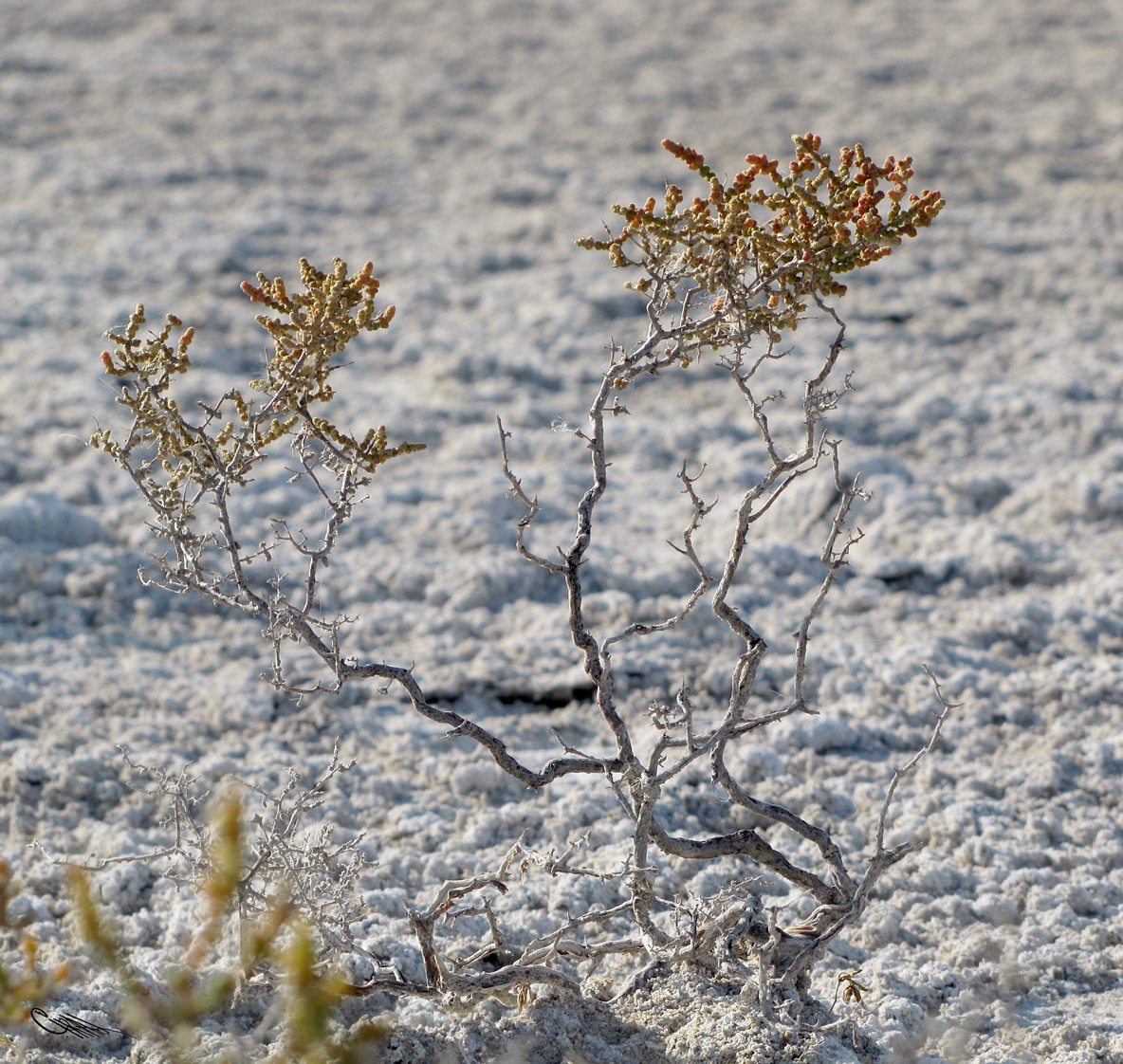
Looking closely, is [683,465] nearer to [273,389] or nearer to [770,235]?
[770,235]

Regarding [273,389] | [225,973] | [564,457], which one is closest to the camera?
[273,389]

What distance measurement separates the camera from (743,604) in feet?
14.4

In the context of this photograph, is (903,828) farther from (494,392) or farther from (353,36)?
(353,36)

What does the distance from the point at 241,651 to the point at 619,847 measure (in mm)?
1668

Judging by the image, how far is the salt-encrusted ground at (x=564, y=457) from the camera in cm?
310

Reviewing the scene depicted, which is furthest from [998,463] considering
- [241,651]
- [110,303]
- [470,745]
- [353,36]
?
[353,36]

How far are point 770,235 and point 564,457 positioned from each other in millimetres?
2947

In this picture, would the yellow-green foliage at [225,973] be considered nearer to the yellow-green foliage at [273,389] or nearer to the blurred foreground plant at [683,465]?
the blurred foreground plant at [683,465]
